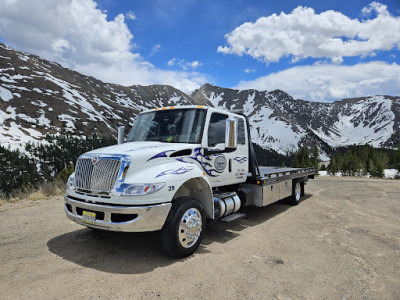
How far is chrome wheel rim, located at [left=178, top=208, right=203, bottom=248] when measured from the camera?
4535mm

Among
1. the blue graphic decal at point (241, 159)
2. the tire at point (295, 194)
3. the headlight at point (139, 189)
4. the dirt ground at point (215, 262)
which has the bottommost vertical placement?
the dirt ground at point (215, 262)

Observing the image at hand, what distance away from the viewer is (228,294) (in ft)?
11.5

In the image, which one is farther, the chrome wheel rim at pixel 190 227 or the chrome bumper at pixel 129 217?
the chrome wheel rim at pixel 190 227

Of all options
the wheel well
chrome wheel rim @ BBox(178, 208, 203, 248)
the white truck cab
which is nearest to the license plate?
the white truck cab

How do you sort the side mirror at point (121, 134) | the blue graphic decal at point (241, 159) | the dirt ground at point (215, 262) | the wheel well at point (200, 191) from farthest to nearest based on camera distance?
the blue graphic decal at point (241, 159)
the side mirror at point (121, 134)
the wheel well at point (200, 191)
the dirt ground at point (215, 262)

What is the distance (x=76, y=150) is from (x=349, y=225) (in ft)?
349

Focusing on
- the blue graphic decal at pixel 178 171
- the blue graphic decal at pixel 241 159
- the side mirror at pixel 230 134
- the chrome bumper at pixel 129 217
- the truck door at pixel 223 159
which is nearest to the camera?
the chrome bumper at pixel 129 217

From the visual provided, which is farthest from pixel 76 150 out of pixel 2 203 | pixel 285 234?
pixel 285 234

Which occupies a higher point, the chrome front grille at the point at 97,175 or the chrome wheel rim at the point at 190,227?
the chrome front grille at the point at 97,175

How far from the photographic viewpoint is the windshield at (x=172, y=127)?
5.51 meters

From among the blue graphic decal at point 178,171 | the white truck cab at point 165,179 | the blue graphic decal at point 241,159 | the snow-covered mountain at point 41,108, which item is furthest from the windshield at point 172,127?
the snow-covered mountain at point 41,108

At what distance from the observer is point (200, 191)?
5.44 m

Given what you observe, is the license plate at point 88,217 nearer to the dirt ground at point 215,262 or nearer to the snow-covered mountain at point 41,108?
the dirt ground at point 215,262

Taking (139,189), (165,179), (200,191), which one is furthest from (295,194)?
(139,189)
